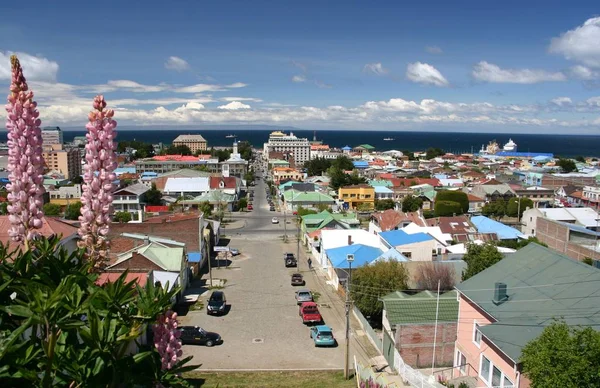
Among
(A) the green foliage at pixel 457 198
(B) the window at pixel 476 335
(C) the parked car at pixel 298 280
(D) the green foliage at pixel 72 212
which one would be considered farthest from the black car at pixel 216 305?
(A) the green foliage at pixel 457 198

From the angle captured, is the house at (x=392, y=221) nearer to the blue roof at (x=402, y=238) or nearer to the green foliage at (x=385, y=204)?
the blue roof at (x=402, y=238)

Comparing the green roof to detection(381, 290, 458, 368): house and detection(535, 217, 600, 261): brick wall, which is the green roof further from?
detection(535, 217, 600, 261): brick wall

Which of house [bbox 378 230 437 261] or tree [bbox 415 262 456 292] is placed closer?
tree [bbox 415 262 456 292]

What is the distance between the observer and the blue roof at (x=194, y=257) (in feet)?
101

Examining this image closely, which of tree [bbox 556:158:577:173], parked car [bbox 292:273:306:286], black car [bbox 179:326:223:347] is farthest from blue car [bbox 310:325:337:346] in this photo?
tree [bbox 556:158:577:173]

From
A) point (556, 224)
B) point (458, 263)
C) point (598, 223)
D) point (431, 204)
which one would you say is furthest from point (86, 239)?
point (431, 204)

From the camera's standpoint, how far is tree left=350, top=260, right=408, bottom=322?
21891 millimetres

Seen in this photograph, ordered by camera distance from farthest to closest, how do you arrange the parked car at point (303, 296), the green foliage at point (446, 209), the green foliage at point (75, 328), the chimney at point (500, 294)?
the green foliage at point (446, 209) < the parked car at point (303, 296) < the chimney at point (500, 294) < the green foliage at point (75, 328)

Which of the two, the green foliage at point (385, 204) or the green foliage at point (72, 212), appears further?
the green foliage at point (385, 204)

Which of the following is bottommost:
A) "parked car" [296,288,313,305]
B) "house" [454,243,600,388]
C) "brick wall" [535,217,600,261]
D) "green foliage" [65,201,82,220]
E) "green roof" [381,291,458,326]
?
"green foliage" [65,201,82,220]

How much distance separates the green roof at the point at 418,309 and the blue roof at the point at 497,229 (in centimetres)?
2104

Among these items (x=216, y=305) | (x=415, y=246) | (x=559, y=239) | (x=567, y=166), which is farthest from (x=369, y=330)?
(x=567, y=166)

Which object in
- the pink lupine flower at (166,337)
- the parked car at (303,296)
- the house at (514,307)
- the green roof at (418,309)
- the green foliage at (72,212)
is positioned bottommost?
the green foliage at (72,212)

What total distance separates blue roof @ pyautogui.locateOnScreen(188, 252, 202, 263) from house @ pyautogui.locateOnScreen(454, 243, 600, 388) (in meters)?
18.6
